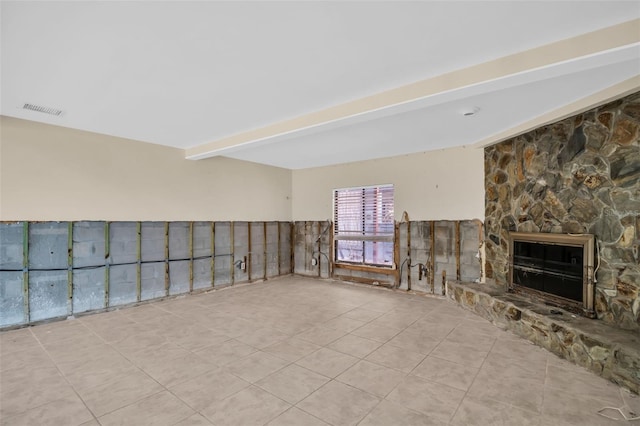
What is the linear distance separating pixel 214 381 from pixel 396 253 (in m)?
4.26

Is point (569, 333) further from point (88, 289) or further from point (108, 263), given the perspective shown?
point (88, 289)

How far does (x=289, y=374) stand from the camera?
9.30 ft

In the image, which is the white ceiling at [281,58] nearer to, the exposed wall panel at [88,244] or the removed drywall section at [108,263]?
the exposed wall panel at [88,244]

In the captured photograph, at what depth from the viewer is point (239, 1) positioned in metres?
1.84

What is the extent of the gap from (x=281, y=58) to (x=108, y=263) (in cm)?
429

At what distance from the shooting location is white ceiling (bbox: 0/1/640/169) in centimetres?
195

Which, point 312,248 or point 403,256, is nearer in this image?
point 403,256

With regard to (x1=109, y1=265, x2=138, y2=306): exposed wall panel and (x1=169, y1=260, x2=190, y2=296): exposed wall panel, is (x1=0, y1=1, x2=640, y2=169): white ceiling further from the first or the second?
(x1=169, y1=260, x2=190, y2=296): exposed wall panel

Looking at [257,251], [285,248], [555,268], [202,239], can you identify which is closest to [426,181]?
[555,268]

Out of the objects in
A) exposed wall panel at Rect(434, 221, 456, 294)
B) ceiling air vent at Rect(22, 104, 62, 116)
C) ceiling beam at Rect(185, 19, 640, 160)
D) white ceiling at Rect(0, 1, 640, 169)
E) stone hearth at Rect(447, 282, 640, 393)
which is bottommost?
stone hearth at Rect(447, 282, 640, 393)

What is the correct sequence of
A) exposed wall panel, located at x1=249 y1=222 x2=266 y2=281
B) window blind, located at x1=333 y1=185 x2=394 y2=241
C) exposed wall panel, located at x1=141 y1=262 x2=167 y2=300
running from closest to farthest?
exposed wall panel, located at x1=141 y1=262 x2=167 y2=300
window blind, located at x1=333 y1=185 x2=394 y2=241
exposed wall panel, located at x1=249 y1=222 x2=266 y2=281

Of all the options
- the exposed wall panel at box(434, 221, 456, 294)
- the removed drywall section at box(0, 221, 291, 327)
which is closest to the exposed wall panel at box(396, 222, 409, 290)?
the exposed wall panel at box(434, 221, 456, 294)

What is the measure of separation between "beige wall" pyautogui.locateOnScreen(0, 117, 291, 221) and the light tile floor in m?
1.67

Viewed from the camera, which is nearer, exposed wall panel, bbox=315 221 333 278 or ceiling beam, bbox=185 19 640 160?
ceiling beam, bbox=185 19 640 160
